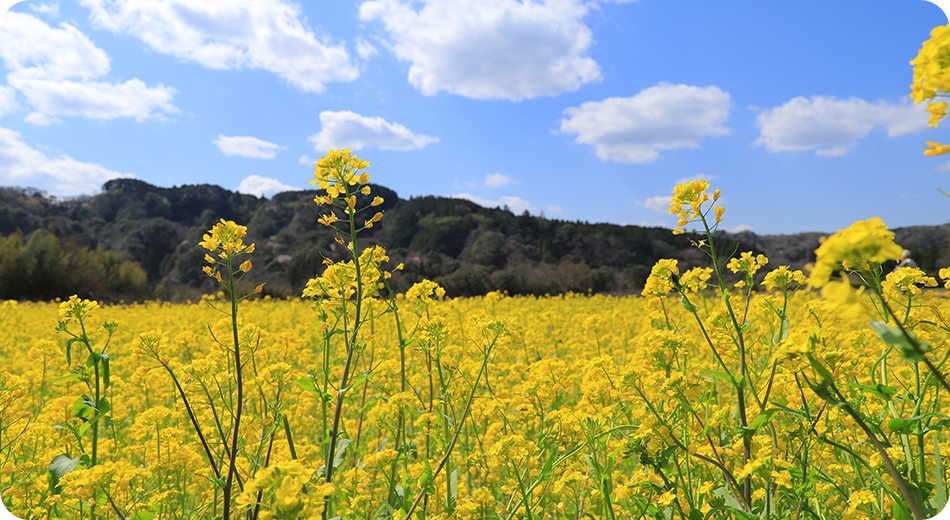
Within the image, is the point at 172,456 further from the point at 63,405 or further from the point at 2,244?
the point at 2,244

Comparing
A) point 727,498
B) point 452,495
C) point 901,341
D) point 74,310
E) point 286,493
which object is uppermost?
point 901,341

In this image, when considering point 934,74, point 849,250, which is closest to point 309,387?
point 849,250

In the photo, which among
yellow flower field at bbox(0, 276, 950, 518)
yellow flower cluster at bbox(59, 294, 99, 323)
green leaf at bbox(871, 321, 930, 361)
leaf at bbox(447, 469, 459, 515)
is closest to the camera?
green leaf at bbox(871, 321, 930, 361)

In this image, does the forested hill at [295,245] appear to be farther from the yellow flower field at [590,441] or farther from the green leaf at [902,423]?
the green leaf at [902,423]

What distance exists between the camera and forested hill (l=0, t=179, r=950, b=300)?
69.7 ft

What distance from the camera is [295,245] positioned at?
108 ft

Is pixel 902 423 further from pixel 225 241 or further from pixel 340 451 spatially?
pixel 225 241

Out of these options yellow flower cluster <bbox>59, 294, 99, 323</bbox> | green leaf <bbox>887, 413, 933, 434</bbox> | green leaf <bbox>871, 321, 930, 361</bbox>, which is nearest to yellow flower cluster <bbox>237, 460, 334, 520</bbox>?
green leaf <bbox>871, 321, 930, 361</bbox>

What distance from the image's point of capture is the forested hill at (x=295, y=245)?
69.7 feet

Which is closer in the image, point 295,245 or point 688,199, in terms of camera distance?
point 688,199

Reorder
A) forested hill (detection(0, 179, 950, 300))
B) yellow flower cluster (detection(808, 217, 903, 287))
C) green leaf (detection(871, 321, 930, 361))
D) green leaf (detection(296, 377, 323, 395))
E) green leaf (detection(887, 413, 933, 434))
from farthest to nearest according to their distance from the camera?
forested hill (detection(0, 179, 950, 300)) < green leaf (detection(296, 377, 323, 395)) < green leaf (detection(887, 413, 933, 434)) < yellow flower cluster (detection(808, 217, 903, 287)) < green leaf (detection(871, 321, 930, 361))

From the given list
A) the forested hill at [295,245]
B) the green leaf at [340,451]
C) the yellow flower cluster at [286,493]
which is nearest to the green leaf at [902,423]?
the yellow flower cluster at [286,493]

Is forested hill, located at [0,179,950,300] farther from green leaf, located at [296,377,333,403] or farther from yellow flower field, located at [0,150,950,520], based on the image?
green leaf, located at [296,377,333,403]

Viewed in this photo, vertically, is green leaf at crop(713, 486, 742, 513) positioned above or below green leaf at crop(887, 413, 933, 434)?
below
